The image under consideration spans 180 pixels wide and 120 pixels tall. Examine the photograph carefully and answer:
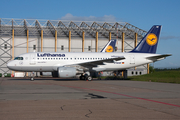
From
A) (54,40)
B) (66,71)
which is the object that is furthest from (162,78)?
(54,40)

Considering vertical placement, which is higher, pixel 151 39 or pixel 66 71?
pixel 151 39

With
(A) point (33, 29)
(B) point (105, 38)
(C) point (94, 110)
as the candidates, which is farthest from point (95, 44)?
(C) point (94, 110)

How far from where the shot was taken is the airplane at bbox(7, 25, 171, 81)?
27.8 m

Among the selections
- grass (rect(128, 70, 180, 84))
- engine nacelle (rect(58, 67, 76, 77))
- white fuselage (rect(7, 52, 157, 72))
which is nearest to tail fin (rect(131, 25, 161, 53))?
white fuselage (rect(7, 52, 157, 72))

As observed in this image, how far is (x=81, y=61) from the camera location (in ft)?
96.8

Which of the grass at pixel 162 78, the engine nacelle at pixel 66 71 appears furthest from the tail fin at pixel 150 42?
the engine nacelle at pixel 66 71

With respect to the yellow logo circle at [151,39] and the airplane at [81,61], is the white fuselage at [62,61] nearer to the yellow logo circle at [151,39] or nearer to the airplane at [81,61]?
the airplane at [81,61]

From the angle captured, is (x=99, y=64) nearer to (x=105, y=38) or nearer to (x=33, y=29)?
(x=105, y=38)

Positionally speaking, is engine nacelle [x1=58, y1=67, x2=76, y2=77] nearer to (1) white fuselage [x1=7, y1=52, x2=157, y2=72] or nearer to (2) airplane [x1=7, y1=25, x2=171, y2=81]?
(2) airplane [x1=7, y1=25, x2=171, y2=81]

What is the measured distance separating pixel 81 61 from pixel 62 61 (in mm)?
2563

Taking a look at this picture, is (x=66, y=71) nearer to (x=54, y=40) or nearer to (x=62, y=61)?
(x=62, y=61)

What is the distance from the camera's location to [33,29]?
190ft

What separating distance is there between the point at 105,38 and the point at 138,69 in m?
11.2

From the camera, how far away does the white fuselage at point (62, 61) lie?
92.0 ft
